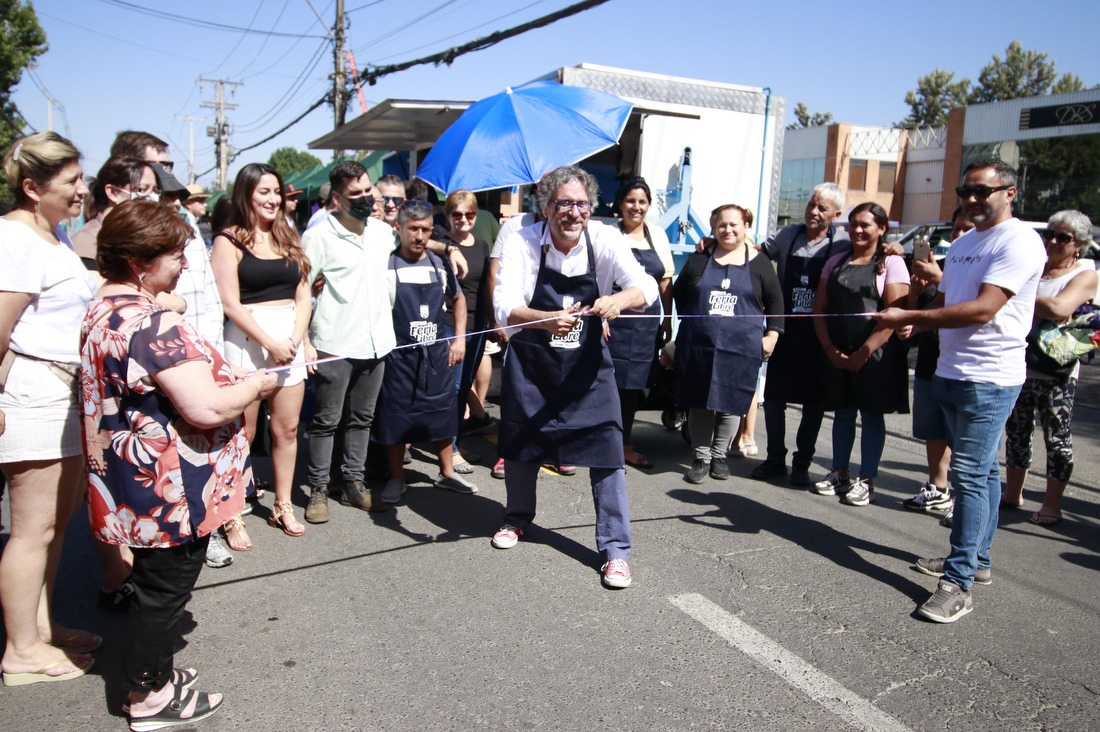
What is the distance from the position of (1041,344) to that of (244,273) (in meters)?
4.61

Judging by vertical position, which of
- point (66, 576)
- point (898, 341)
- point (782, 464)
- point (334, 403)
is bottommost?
point (66, 576)

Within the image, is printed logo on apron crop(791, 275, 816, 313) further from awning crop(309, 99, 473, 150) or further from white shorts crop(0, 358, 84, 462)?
awning crop(309, 99, 473, 150)

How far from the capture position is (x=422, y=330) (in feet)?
16.3

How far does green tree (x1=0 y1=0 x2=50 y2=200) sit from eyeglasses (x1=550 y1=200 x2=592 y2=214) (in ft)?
77.4

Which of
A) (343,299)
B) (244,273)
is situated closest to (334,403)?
(343,299)

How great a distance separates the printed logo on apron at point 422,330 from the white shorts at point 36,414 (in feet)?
7.44

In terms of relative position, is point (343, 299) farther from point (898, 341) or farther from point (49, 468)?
point (898, 341)

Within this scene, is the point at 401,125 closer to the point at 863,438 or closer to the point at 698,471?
the point at 698,471

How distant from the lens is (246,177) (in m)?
4.06

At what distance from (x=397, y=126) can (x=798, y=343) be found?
7597 mm

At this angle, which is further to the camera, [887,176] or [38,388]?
[887,176]

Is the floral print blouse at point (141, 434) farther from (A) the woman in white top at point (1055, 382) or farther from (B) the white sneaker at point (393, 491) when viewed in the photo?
(A) the woman in white top at point (1055, 382)

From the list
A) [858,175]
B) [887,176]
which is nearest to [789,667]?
[858,175]

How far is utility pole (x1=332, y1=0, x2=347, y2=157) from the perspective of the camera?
2089 centimetres
